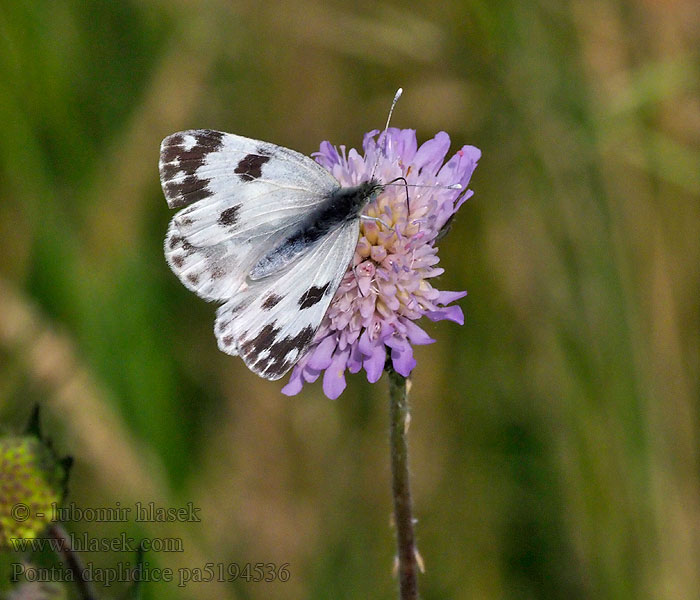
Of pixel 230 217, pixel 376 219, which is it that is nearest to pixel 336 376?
pixel 376 219

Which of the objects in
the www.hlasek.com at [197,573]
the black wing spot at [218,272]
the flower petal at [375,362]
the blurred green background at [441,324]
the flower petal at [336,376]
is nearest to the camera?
the flower petal at [375,362]

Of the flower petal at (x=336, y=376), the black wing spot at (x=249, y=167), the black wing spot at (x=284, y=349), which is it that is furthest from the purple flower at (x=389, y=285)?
the black wing spot at (x=249, y=167)

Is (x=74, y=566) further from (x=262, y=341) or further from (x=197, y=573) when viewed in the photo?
(x=197, y=573)

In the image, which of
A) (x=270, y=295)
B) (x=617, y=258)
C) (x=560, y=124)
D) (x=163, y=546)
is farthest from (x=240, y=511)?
(x=560, y=124)

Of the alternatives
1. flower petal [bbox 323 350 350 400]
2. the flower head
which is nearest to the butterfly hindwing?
Answer: flower petal [bbox 323 350 350 400]

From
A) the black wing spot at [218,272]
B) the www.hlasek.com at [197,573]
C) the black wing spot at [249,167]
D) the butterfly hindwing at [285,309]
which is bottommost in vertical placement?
the www.hlasek.com at [197,573]

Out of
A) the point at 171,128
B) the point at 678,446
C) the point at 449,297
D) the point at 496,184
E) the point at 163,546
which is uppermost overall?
the point at 171,128

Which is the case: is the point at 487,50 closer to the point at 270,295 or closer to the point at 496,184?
the point at 496,184

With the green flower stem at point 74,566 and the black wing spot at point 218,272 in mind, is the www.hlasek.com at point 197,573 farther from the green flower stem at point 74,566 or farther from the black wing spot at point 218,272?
the black wing spot at point 218,272
